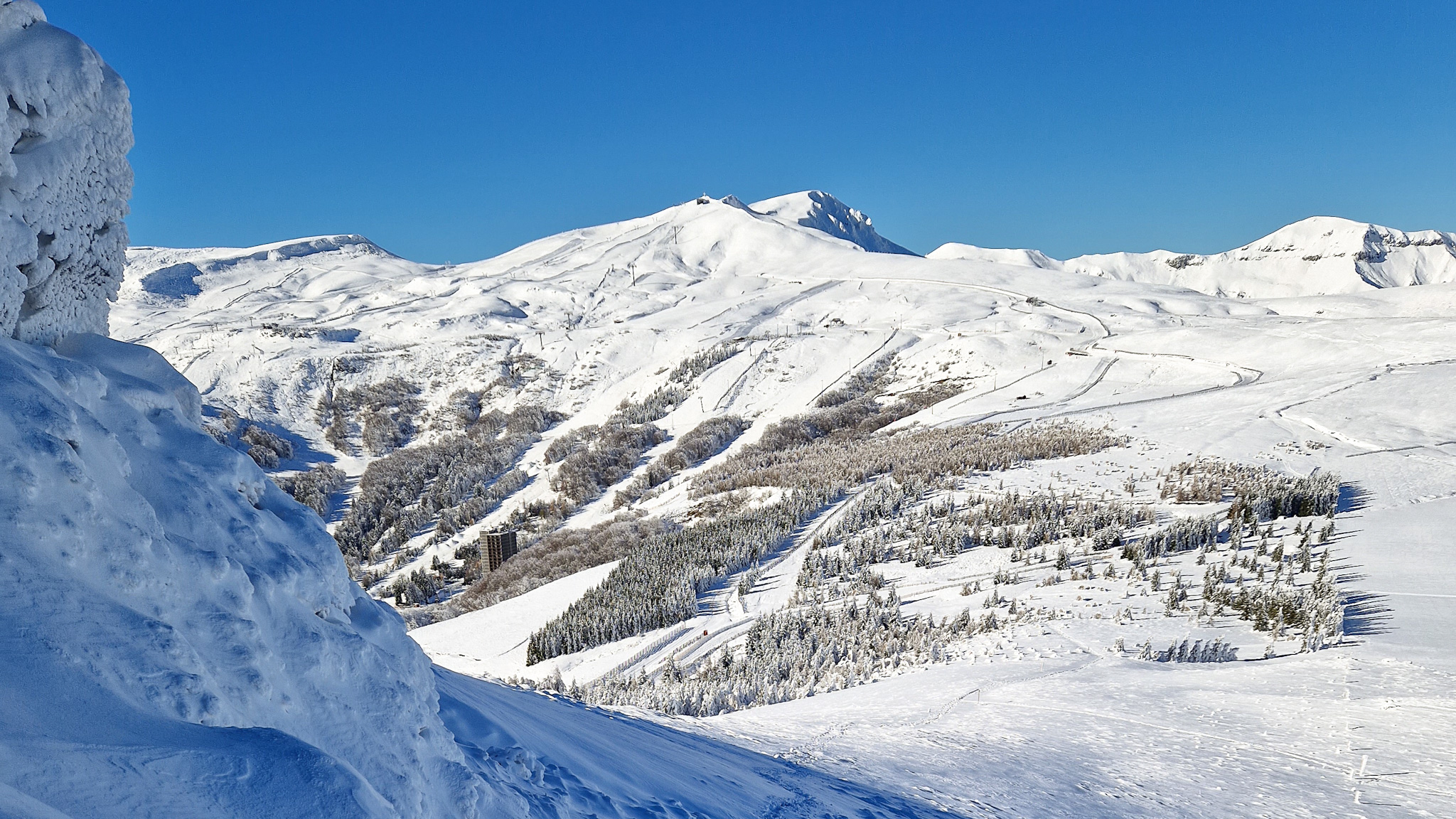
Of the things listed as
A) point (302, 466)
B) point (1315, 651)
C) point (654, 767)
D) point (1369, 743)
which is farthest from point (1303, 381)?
point (302, 466)

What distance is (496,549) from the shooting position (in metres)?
30.1

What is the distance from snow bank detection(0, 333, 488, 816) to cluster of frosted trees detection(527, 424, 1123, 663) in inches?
510

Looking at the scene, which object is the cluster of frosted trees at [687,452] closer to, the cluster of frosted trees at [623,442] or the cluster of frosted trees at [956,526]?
the cluster of frosted trees at [623,442]

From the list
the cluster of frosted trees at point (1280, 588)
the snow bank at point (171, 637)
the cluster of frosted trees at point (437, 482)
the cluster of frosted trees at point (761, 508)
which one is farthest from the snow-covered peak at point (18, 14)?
the cluster of frosted trees at point (437, 482)

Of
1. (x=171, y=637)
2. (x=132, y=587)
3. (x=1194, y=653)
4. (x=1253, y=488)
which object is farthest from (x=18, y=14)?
(x=1253, y=488)

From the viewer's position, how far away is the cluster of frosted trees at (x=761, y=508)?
1877cm

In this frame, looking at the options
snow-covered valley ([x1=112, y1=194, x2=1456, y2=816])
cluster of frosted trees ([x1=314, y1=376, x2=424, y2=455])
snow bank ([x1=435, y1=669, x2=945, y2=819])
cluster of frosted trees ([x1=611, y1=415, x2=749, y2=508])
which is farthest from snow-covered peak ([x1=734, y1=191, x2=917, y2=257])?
snow bank ([x1=435, y1=669, x2=945, y2=819])

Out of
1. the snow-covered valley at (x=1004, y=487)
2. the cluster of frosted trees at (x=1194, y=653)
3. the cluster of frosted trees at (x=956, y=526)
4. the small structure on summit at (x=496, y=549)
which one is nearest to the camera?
the snow-covered valley at (x=1004, y=487)

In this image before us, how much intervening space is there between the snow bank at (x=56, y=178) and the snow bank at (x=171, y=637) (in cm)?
41

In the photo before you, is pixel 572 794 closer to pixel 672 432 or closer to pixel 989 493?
pixel 989 493

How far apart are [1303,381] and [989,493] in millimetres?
20007

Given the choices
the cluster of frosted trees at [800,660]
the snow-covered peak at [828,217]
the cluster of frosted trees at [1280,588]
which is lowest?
the cluster of frosted trees at [800,660]

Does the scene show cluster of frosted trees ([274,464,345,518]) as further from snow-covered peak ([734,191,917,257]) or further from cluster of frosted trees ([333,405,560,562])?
snow-covered peak ([734,191,917,257])

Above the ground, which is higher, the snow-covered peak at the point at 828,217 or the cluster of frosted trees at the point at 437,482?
the snow-covered peak at the point at 828,217
